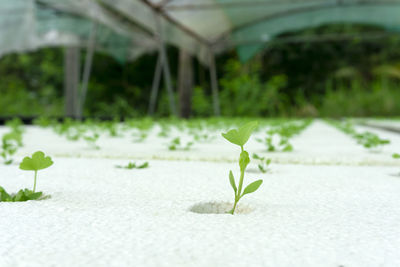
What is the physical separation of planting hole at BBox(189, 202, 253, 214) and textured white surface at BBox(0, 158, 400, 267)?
0.01m

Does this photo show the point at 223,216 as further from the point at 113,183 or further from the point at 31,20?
the point at 31,20

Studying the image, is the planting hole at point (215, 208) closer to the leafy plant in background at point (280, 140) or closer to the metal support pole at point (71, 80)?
the leafy plant in background at point (280, 140)

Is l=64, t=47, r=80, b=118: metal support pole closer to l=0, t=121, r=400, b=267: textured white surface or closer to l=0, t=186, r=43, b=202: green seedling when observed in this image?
l=0, t=121, r=400, b=267: textured white surface

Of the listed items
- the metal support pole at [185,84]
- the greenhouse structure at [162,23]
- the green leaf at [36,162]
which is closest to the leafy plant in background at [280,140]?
the green leaf at [36,162]

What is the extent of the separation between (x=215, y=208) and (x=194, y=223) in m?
0.17

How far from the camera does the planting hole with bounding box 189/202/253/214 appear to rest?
87 centimetres

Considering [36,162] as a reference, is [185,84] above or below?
above

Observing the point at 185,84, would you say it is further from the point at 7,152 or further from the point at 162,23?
the point at 7,152

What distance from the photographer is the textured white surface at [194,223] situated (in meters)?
0.56

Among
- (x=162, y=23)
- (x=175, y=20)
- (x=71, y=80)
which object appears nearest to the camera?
(x=162, y=23)

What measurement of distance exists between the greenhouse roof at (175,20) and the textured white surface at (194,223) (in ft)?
13.7

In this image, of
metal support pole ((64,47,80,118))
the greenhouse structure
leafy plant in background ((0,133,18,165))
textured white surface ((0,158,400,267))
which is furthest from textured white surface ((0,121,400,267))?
metal support pole ((64,47,80,118))

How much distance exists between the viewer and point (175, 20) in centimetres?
611

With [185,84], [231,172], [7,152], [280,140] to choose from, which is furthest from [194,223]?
[185,84]
